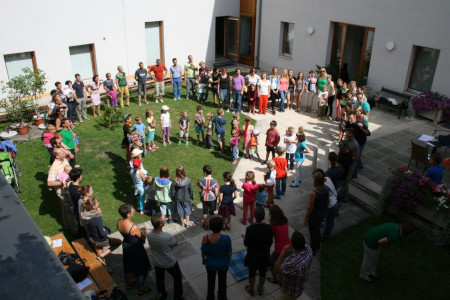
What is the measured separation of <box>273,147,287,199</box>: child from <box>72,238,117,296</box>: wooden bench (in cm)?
450

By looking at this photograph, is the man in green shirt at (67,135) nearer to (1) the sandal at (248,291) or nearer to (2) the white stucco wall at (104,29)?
(1) the sandal at (248,291)

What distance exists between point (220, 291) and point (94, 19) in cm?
1330

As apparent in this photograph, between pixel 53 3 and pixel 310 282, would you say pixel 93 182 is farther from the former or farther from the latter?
pixel 53 3

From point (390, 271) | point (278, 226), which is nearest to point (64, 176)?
Answer: point (278, 226)

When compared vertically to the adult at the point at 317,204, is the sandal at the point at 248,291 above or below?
below

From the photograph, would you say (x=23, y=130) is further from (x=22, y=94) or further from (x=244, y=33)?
(x=244, y=33)

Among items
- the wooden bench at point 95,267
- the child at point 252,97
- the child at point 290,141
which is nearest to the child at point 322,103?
the child at point 252,97

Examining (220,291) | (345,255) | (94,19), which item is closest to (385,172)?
(345,255)

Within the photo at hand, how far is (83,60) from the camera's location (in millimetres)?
16234

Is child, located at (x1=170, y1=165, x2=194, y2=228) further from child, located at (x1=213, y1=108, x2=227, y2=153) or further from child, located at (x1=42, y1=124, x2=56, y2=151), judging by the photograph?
child, located at (x1=42, y1=124, x2=56, y2=151)

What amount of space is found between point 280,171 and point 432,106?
7.59m

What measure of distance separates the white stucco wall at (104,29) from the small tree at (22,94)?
2.37 feet

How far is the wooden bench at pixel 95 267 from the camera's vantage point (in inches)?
244

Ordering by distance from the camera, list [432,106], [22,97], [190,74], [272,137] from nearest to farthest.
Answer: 1. [272,137]
2. [432,106]
3. [22,97]
4. [190,74]
